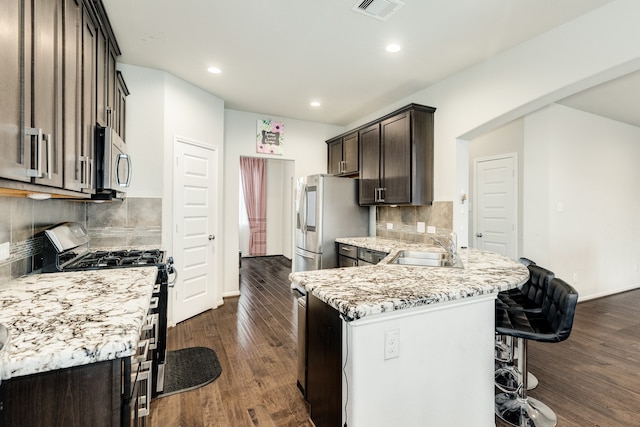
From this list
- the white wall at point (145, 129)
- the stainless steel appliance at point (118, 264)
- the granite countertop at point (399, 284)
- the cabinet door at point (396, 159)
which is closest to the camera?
the granite countertop at point (399, 284)

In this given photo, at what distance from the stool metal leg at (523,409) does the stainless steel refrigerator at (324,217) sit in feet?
8.31

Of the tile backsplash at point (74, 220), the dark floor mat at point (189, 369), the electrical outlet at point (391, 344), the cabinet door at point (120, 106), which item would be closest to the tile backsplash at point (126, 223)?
the tile backsplash at point (74, 220)

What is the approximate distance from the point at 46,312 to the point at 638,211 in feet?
24.8

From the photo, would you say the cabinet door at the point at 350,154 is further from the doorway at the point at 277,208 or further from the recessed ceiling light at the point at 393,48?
the doorway at the point at 277,208

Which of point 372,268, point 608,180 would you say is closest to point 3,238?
point 372,268

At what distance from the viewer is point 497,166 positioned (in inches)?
193

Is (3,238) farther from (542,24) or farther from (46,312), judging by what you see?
(542,24)

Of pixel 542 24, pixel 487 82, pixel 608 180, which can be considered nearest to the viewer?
pixel 542 24

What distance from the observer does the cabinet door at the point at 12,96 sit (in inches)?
37.3

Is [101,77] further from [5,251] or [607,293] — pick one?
[607,293]

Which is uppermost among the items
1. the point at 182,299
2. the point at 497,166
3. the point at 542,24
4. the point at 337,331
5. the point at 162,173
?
the point at 542,24

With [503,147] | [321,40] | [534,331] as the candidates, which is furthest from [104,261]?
[503,147]

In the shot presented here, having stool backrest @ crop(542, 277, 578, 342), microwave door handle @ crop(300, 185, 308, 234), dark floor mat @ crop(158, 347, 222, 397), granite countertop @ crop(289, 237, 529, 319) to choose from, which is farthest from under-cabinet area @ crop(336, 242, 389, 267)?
dark floor mat @ crop(158, 347, 222, 397)

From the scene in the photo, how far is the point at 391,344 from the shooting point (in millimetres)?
1328
